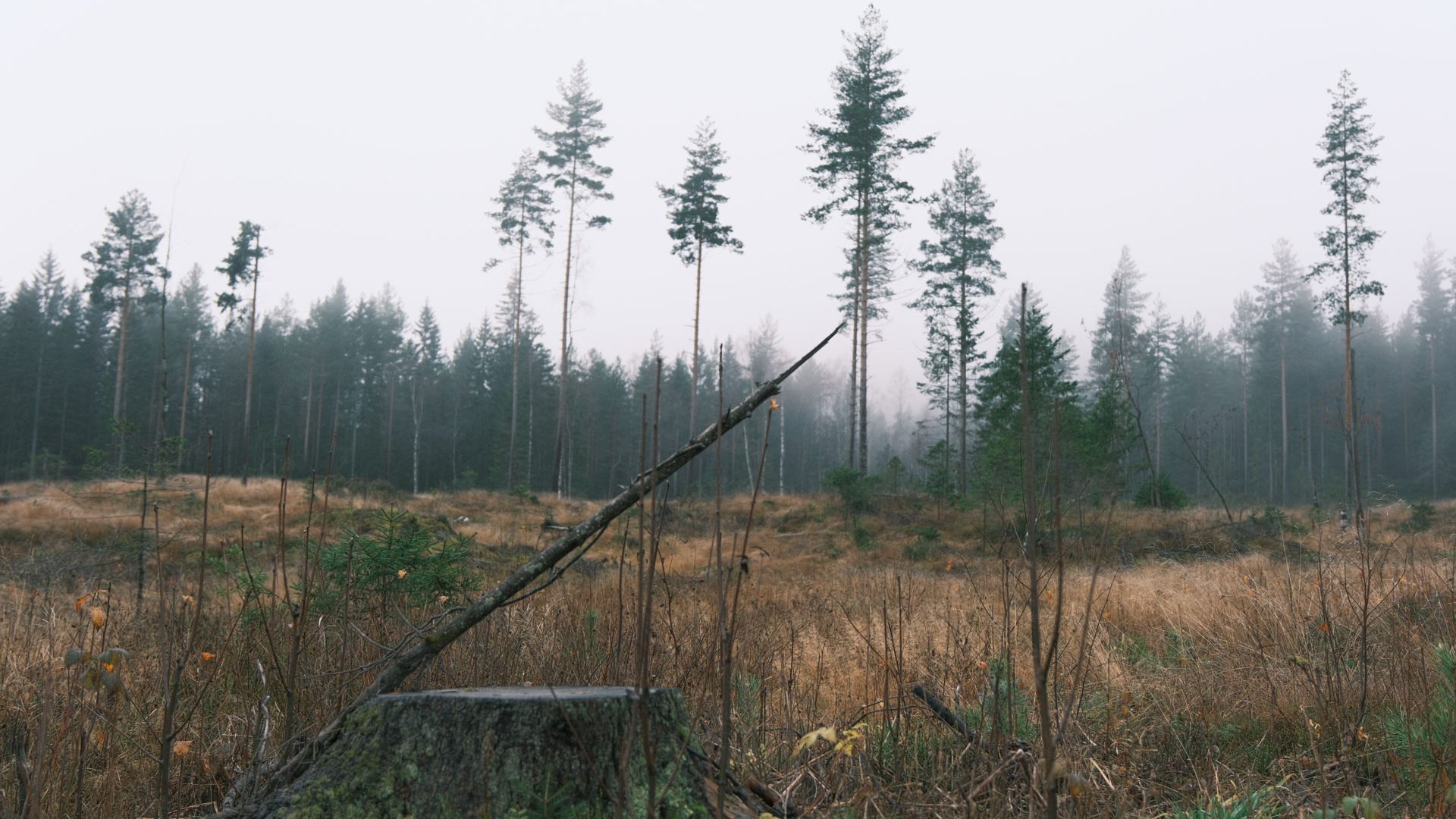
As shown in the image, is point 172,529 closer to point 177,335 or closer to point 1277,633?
point 1277,633

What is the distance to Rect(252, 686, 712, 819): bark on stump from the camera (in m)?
1.71

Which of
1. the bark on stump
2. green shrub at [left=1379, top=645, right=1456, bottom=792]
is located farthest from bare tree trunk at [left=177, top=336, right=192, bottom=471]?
green shrub at [left=1379, top=645, right=1456, bottom=792]

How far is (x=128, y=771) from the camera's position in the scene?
2.94 meters

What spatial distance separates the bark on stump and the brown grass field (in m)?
0.25

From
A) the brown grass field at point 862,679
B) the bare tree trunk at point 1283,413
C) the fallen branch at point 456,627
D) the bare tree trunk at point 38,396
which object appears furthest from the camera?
the bare tree trunk at point 1283,413

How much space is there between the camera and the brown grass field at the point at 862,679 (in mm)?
2240

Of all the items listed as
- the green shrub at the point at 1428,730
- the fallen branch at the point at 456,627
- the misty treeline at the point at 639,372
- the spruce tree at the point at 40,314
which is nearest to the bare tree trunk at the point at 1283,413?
the misty treeline at the point at 639,372

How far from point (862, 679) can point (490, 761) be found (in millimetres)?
3616

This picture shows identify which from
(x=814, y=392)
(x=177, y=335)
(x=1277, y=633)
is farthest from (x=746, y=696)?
(x=814, y=392)

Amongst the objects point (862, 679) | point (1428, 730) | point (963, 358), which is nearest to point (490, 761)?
point (1428, 730)

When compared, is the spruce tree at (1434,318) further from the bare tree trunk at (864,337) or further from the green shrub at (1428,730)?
the green shrub at (1428,730)

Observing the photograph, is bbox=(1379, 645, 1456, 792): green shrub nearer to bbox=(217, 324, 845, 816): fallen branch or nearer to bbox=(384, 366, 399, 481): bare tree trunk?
bbox=(217, 324, 845, 816): fallen branch

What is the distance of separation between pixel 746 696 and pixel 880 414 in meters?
95.9

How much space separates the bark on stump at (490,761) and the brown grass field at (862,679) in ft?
0.81
